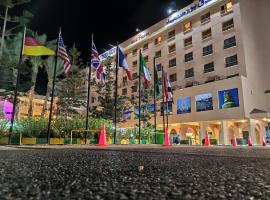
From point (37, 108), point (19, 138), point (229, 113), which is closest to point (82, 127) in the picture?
point (19, 138)

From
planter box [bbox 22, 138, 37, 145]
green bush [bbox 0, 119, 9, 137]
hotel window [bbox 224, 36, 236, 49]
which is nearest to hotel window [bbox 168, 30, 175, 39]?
hotel window [bbox 224, 36, 236, 49]

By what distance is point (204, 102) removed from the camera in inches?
1320

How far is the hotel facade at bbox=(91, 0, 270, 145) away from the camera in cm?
3116

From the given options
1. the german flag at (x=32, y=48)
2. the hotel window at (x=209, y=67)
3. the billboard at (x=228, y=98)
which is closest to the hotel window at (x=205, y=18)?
the hotel window at (x=209, y=67)

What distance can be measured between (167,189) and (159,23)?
45.1 metres

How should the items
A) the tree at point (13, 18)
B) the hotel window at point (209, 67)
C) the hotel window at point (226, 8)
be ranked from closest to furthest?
the tree at point (13, 18) < the hotel window at point (226, 8) < the hotel window at point (209, 67)

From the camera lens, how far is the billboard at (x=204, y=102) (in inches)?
1293

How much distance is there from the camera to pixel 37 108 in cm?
5644

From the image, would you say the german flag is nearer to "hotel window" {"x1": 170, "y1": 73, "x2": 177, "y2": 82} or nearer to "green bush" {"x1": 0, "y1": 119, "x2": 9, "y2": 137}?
"green bush" {"x1": 0, "y1": 119, "x2": 9, "y2": 137}

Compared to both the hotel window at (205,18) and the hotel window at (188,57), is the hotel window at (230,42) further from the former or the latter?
the hotel window at (188,57)

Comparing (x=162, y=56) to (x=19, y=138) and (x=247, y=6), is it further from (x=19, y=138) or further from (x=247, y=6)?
(x=19, y=138)

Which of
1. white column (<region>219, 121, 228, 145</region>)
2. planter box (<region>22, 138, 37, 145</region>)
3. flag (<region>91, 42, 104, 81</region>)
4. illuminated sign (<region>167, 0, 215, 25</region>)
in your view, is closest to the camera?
planter box (<region>22, 138, 37, 145</region>)

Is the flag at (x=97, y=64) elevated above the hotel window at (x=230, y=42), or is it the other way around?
the hotel window at (x=230, y=42)

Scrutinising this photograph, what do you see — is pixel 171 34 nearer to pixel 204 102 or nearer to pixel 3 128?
pixel 204 102
